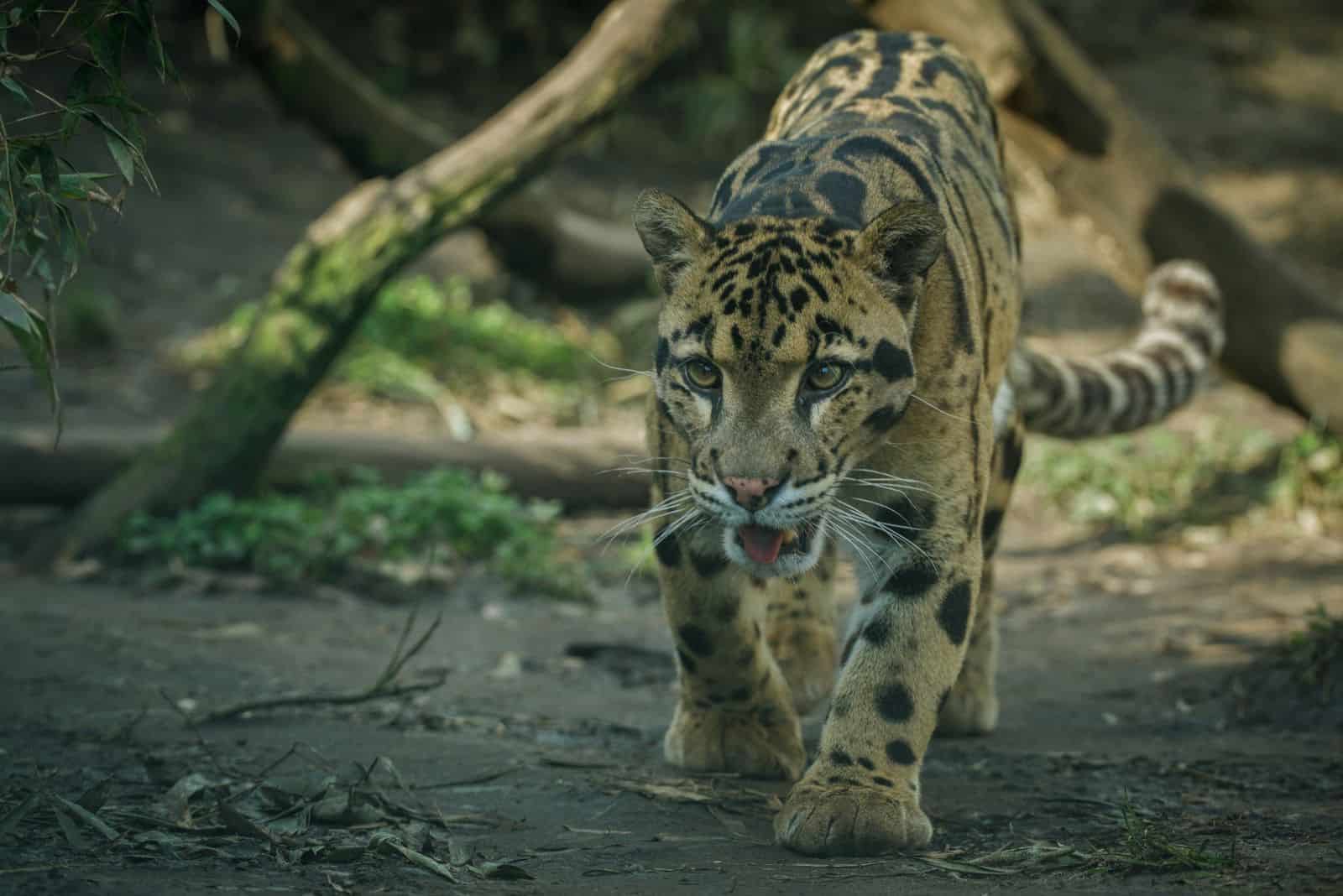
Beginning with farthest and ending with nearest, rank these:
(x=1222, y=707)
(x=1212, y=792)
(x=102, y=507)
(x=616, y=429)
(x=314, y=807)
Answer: (x=616, y=429), (x=102, y=507), (x=1222, y=707), (x=1212, y=792), (x=314, y=807)

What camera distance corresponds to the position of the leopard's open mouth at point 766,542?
4082 mm

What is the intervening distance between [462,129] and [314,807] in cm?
1310

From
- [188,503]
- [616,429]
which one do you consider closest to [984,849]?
[188,503]

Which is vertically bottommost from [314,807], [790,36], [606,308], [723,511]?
[314,807]

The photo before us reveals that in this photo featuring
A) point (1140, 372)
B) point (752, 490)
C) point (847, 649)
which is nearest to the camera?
point (752, 490)

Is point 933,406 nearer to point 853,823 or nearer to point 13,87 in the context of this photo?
point 853,823

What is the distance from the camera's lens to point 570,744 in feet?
17.0

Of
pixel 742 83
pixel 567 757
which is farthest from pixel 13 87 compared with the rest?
pixel 742 83

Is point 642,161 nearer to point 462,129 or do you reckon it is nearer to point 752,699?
point 462,129

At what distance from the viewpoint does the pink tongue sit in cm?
408

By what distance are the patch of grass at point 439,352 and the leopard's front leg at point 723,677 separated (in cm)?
578

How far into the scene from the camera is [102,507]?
7.62 m

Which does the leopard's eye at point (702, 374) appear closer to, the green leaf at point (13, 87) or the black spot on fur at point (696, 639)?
the black spot on fur at point (696, 639)

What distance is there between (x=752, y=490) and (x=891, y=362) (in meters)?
0.57
